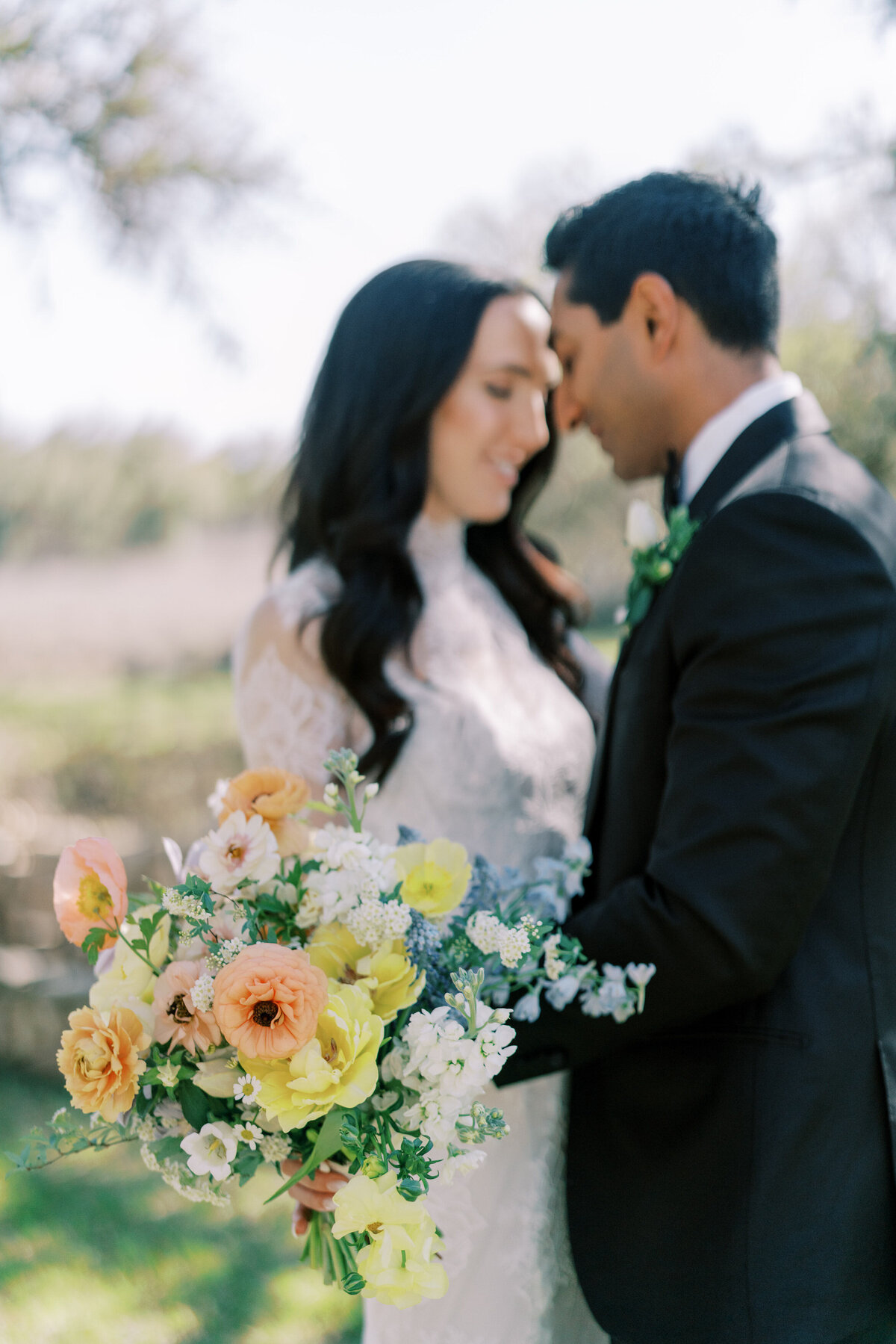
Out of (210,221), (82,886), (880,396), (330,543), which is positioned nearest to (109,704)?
(210,221)

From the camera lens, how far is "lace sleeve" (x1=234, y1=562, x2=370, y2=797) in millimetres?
2439

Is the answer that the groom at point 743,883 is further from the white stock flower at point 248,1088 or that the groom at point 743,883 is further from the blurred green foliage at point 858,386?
the blurred green foliage at point 858,386

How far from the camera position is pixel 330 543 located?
2748mm

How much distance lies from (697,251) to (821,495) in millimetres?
593

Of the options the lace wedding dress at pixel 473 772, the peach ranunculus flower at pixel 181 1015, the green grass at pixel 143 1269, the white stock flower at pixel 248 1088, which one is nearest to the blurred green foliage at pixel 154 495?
the lace wedding dress at pixel 473 772

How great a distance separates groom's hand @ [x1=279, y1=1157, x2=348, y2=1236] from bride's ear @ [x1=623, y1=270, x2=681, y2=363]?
1530 mm

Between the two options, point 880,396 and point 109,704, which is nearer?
point 880,396

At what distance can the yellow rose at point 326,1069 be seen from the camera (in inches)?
48.3

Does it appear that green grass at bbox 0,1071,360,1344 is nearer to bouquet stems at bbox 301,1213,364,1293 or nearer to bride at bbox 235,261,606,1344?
bride at bbox 235,261,606,1344

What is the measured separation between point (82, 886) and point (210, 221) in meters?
3.69

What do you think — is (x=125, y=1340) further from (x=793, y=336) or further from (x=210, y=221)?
(x=793, y=336)

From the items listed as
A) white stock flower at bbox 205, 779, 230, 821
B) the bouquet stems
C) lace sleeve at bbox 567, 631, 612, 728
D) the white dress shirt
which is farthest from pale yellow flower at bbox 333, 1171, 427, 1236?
lace sleeve at bbox 567, 631, 612, 728

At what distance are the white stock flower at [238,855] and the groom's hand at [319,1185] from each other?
42 cm

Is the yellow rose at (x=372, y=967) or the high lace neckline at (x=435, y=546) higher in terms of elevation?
the high lace neckline at (x=435, y=546)
